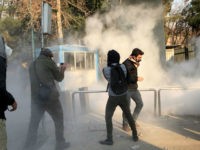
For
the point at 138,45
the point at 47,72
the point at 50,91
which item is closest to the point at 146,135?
the point at 50,91

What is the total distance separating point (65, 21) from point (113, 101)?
1806 centimetres

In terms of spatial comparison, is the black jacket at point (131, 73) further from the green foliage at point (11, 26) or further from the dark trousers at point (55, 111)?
the green foliage at point (11, 26)

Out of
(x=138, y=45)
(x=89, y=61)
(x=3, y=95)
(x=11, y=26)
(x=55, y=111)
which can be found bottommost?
(x=55, y=111)

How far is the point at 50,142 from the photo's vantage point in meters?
7.47

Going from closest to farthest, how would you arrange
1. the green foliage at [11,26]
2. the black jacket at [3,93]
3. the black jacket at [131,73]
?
the black jacket at [3,93]
the black jacket at [131,73]
the green foliage at [11,26]

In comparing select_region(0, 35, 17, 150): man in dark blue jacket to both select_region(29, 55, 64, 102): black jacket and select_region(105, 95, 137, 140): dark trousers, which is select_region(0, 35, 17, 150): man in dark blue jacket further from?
select_region(105, 95, 137, 140): dark trousers

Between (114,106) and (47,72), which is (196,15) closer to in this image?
(114,106)

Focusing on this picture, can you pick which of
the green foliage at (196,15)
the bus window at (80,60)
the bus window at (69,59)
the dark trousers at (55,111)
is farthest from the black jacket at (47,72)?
the green foliage at (196,15)

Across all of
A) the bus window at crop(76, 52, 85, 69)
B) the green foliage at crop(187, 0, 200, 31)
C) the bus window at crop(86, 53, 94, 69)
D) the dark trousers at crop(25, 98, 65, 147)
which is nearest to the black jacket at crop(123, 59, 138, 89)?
the dark trousers at crop(25, 98, 65, 147)

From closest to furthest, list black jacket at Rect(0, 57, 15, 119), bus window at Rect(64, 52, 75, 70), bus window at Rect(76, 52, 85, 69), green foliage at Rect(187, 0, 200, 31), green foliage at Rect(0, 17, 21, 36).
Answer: black jacket at Rect(0, 57, 15, 119), bus window at Rect(64, 52, 75, 70), bus window at Rect(76, 52, 85, 69), green foliage at Rect(187, 0, 200, 31), green foliage at Rect(0, 17, 21, 36)

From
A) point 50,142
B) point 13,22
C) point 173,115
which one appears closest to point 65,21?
point 13,22

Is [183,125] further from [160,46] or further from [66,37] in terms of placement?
[66,37]

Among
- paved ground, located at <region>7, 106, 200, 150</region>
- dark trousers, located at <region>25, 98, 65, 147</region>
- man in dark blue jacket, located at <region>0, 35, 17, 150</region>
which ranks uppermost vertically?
man in dark blue jacket, located at <region>0, 35, 17, 150</region>

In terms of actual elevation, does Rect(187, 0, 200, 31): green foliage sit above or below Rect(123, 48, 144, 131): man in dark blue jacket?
above
